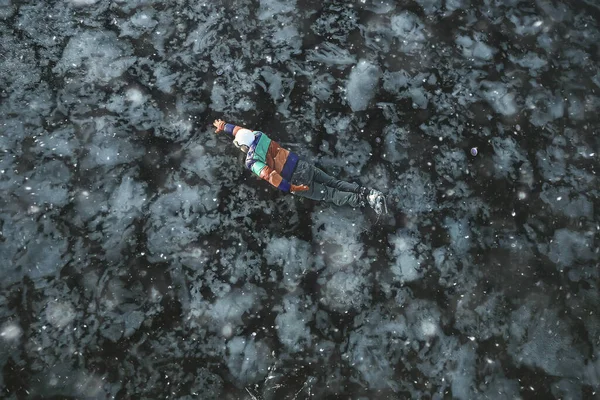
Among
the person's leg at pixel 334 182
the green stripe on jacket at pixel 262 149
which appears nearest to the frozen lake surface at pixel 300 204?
the person's leg at pixel 334 182

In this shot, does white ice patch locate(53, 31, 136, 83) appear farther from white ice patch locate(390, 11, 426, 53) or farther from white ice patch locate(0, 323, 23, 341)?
white ice patch locate(390, 11, 426, 53)

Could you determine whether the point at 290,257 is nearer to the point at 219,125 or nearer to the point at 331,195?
the point at 331,195

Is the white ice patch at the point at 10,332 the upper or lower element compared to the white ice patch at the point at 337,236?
lower

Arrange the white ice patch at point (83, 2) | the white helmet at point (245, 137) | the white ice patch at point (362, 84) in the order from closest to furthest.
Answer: the white helmet at point (245, 137)
the white ice patch at point (362, 84)
the white ice patch at point (83, 2)

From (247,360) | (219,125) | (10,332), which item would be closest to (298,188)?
(219,125)

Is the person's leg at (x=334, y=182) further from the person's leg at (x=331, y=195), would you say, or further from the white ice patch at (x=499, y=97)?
the white ice patch at (x=499, y=97)

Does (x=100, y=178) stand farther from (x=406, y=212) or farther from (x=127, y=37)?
(x=406, y=212)

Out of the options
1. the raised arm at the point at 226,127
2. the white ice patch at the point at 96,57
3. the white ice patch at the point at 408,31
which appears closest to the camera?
the raised arm at the point at 226,127
